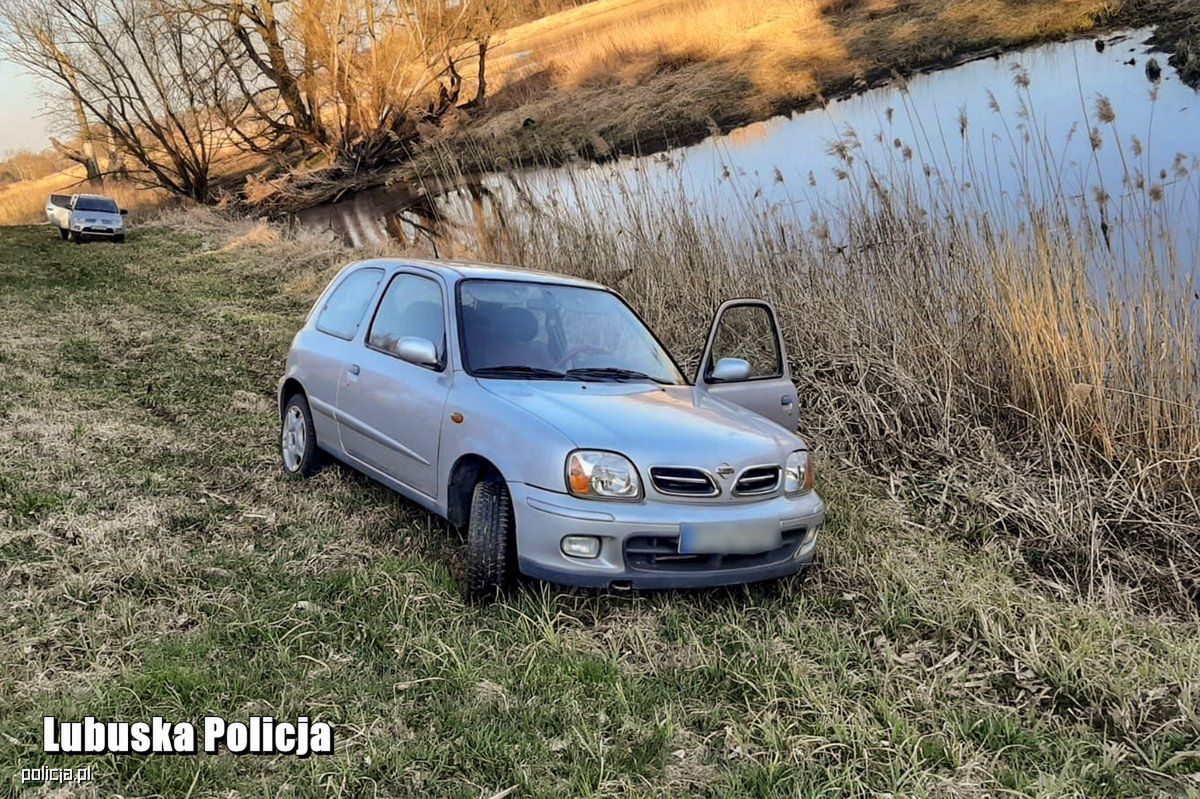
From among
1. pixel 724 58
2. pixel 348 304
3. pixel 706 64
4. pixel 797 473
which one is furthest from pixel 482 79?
pixel 797 473

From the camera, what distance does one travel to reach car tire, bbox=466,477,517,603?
3643mm

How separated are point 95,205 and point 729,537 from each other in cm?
2674

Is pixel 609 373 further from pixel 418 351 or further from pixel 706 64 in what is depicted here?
pixel 706 64

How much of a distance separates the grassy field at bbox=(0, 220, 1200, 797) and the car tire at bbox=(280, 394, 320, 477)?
0.64ft

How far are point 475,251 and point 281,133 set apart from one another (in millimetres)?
25826

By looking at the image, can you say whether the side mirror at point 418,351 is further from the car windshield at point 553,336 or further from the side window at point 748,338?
the side window at point 748,338

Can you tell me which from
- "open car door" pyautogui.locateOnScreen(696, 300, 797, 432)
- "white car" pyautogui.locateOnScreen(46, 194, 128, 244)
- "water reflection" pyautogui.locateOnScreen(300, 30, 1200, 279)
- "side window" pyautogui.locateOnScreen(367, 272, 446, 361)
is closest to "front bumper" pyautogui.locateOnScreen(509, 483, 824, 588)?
"open car door" pyautogui.locateOnScreen(696, 300, 797, 432)

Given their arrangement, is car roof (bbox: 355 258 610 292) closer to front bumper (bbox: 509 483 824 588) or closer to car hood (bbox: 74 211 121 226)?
front bumper (bbox: 509 483 824 588)

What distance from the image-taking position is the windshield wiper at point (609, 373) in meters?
4.37

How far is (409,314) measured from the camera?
15.8 feet

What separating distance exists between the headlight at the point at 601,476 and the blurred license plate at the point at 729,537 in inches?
10.5

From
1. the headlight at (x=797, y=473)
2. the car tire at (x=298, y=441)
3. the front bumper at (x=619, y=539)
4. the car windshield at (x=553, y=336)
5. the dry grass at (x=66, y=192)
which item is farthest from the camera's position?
the dry grass at (x=66, y=192)

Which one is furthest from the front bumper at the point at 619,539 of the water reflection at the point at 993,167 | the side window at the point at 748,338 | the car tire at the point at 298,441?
the side window at the point at 748,338

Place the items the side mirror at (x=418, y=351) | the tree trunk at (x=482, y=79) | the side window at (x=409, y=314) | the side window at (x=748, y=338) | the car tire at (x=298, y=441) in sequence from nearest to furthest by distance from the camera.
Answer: the side mirror at (x=418, y=351) < the side window at (x=409, y=314) < the car tire at (x=298, y=441) < the side window at (x=748, y=338) < the tree trunk at (x=482, y=79)
